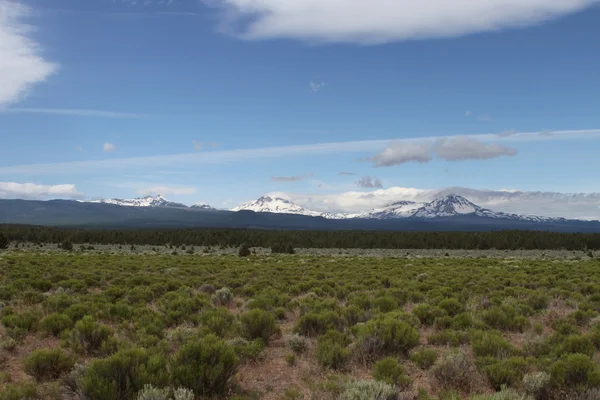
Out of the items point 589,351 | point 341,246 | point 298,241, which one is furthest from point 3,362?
point 298,241

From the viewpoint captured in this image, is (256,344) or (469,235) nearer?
(256,344)

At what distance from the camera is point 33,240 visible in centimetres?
9062

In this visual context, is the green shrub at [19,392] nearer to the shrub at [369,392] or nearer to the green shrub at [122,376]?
the green shrub at [122,376]

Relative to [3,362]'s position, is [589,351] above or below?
above

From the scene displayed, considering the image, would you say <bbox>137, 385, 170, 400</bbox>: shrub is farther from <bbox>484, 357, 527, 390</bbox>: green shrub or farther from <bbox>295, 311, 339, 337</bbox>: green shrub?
<bbox>484, 357, 527, 390</bbox>: green shrub

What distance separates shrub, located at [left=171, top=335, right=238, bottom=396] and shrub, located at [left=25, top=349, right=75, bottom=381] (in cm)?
232

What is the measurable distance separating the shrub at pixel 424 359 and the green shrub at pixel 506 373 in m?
1.12

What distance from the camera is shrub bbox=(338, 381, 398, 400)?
6511 millimetres

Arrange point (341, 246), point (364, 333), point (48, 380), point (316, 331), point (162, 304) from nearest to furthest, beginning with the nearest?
1. point (48, 380)
2. point (364, 333)
3. point (316, 331)
4. point (162, 304)
5. point (341, 246)

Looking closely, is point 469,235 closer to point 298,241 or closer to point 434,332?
point 298,241

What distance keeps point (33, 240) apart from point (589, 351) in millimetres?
102720

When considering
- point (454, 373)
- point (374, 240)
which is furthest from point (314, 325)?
point (374, 240)

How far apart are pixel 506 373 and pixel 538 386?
0.75 m

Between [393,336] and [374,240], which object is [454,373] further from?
[374,240]
